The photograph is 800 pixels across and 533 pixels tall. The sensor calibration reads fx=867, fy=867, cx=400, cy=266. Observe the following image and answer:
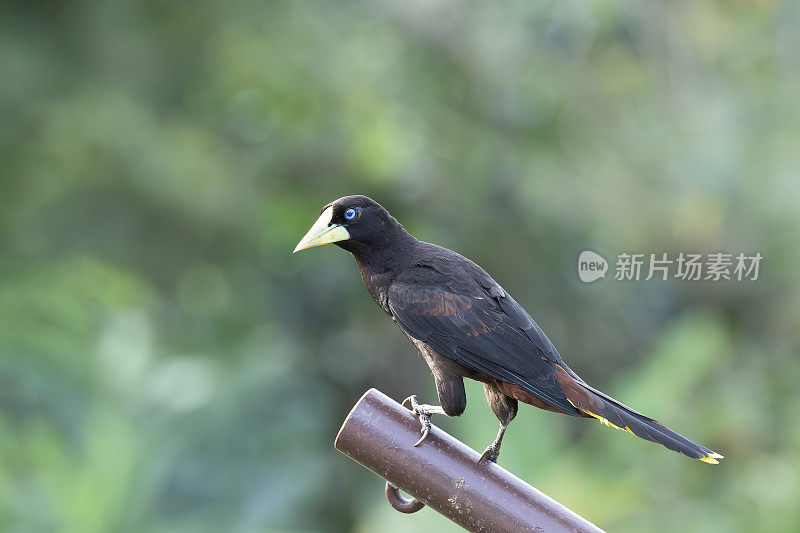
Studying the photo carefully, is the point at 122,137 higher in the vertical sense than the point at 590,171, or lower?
lower

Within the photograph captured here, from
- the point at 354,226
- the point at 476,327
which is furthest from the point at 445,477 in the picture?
the point at 354,226

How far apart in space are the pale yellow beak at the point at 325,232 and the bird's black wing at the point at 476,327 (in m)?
0.14

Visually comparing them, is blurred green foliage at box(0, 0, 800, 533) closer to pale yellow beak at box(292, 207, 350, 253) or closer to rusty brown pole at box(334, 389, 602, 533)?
rusty brown pole at box(334, 389, 602, 533)

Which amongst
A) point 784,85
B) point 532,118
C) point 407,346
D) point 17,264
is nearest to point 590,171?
point 532,118

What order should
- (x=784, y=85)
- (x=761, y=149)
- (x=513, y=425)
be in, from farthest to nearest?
(x=784, y=85), (x=761, y=149), (x=513, y=425)

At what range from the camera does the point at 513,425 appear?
3928mm

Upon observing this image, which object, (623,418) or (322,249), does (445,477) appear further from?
(322,249)

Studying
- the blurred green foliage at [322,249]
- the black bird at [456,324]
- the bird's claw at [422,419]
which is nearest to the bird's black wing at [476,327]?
the black bird at [456,324]

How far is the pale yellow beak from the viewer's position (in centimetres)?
118

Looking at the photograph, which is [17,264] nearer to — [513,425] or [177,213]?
[177,213]

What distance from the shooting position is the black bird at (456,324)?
125cm

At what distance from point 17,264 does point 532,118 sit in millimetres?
2722

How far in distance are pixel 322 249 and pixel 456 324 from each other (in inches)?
112

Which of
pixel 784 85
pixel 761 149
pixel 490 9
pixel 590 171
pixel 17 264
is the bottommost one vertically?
pixel 17 264
